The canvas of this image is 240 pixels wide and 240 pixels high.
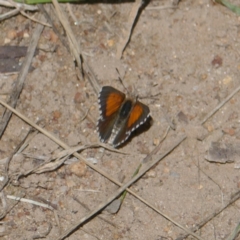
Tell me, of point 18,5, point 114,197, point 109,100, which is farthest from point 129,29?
point 114,197

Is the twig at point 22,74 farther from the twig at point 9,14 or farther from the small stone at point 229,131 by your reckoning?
the small stone at point 229,131

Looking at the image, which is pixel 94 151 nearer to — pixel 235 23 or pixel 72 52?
pixel 72 52

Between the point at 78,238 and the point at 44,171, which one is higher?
the point at 44,171

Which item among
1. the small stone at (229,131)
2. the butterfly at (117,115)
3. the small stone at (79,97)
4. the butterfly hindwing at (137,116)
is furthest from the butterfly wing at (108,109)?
the small stone at (229,131)

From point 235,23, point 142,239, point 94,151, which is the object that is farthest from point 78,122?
point 235,23

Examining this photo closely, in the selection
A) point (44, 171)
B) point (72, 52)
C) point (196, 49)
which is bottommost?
point (44, 171)

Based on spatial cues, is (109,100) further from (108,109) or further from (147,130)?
(147,130)
